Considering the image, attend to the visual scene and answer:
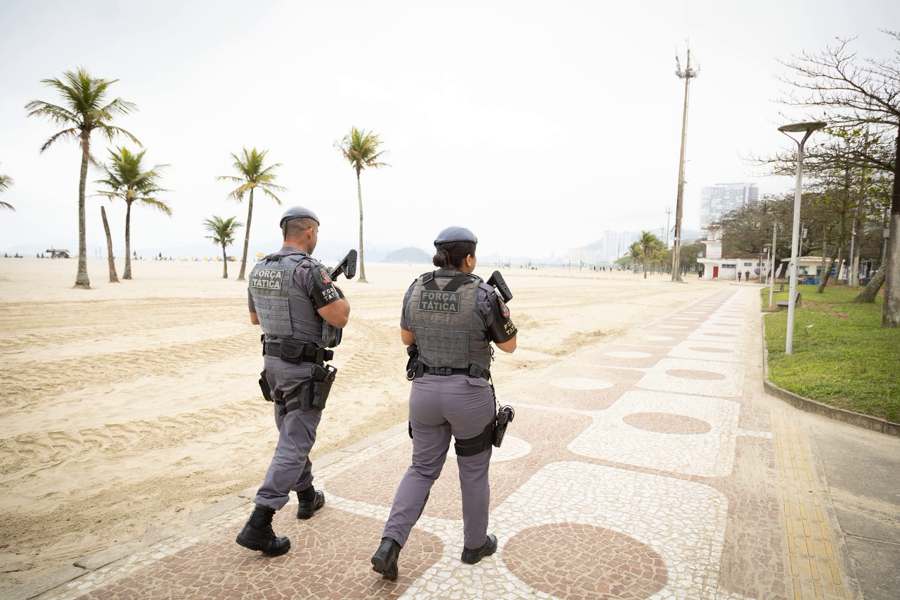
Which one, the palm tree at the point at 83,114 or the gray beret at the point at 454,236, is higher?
the palm tree at the point at 83,114

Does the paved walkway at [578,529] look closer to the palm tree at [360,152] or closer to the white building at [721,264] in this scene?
the palm tree at [360,152]

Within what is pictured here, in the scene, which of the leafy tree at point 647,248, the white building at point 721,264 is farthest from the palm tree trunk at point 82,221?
the white building at point 721,264

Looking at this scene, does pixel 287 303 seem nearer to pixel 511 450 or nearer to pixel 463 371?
pixel 463 371

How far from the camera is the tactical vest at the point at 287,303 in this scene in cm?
299

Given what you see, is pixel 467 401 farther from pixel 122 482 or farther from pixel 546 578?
pixel 122 482

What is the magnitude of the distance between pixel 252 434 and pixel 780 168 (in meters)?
15.4

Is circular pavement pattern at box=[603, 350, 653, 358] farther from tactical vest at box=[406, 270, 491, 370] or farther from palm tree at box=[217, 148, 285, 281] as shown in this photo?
palm tree at box=[217, 148, 285, 281]

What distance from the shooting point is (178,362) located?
812cm

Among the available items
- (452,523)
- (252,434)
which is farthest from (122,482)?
(452,523)

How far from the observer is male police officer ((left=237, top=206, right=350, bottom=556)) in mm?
2959

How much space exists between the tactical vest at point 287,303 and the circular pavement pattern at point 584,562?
1697 millimetres

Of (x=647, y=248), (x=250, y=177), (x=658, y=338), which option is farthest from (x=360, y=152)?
(x=647, y=248)

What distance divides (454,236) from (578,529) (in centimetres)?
208

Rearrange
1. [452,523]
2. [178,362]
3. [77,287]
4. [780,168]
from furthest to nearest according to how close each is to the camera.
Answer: [77,287]
[780,168]
[178,362]
[452,523]
